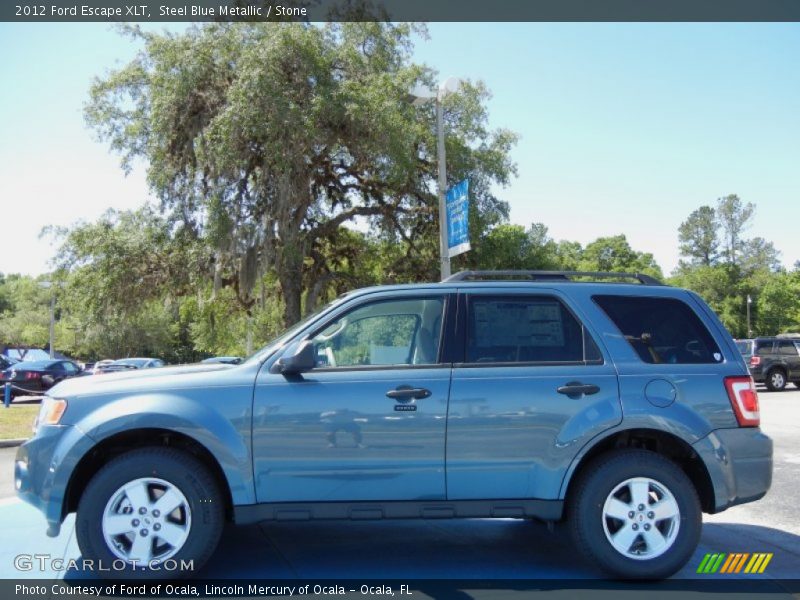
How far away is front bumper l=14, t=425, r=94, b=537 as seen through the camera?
14.5 feet

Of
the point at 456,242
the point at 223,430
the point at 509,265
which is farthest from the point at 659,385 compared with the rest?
the point at 509,265

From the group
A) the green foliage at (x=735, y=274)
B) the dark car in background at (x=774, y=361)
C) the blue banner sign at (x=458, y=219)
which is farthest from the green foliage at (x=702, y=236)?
the blue banner sign at (x=458, y=219)

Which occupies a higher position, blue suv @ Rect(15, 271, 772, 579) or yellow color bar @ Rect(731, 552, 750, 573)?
blue suv @ Rect(15, 271, 772, 579)

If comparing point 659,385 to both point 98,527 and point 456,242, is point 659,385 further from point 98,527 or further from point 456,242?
point 456,242

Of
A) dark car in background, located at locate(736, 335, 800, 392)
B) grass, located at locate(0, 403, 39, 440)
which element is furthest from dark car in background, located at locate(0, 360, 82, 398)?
dark car in background, located at locate(736, 335, 800, 392)

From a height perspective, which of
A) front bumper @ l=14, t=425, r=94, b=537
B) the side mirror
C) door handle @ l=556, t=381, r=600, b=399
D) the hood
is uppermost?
the side mirror

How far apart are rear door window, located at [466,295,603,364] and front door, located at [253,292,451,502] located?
15.6 inches

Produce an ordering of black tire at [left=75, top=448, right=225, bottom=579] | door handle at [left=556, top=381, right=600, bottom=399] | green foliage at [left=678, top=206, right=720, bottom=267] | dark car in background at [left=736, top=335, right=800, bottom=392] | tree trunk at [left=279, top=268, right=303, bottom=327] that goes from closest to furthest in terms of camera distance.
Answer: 1. black tire at [left=75, top=448, right=225, bottom=579]
2. door handle at [left=556, top=381, right=600, bottom=399]
3. tree trunk at [left=279, top=268, right=303, bottom=327]
4. dark car in background at [left=736, top=335, right=800, bottom=392]
5. green foliage at [left=678, top=206, right=720, bottom=267]

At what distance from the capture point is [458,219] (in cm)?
1246

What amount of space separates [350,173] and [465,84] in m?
4.70

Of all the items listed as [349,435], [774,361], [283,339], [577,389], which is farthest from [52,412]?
[774,361]

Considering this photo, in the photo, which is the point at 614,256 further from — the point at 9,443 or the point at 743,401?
the point at 743,401

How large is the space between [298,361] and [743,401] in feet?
9.78

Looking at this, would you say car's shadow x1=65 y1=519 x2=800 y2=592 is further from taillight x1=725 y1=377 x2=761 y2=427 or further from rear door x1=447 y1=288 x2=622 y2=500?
taillight x1=725 y1=377 x2=761 y2=427
